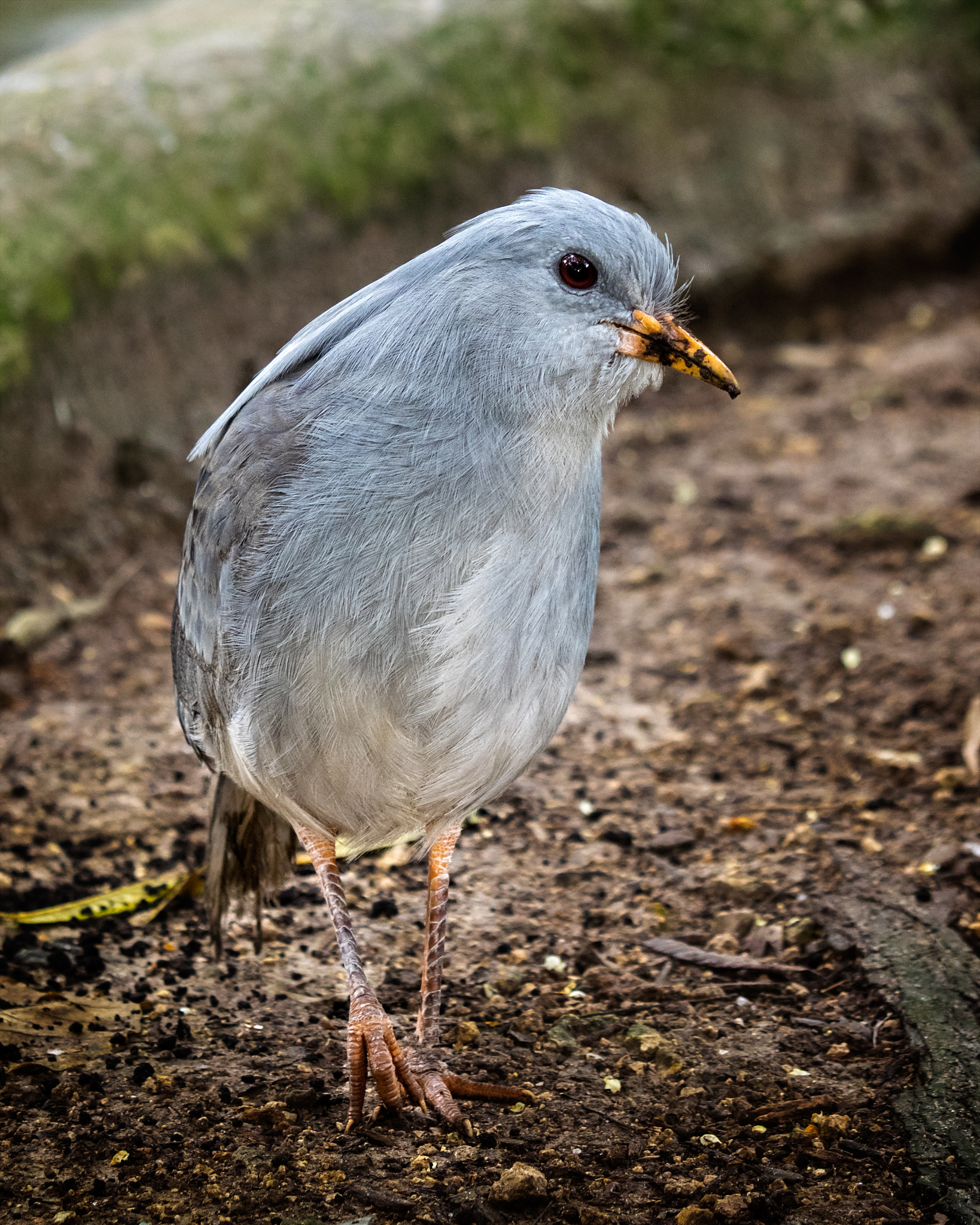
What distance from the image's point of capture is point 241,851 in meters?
3.35

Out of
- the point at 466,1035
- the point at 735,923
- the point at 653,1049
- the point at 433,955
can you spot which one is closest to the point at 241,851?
the point at 433,955

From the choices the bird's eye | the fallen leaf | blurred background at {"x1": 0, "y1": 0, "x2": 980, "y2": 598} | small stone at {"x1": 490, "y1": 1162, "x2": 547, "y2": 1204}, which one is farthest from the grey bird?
blurred background at {"x1": 0, "y1": 0, "x2": 980, "y2": 598}

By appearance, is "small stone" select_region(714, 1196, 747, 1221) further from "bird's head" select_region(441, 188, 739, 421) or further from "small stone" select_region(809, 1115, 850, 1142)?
"bird's head" select_region(441, 188, 739, 421)

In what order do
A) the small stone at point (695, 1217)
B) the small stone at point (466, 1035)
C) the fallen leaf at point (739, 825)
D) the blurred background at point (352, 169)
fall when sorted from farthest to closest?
the blurred background at point (352, 169) < the fallen leaf at point (739, 825) < the small stone at point (466, 1035) < the small stone at point (695, 1217)

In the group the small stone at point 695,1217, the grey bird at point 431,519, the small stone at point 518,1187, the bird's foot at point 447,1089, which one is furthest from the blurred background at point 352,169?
the small stone at point 695,1217

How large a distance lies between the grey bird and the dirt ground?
29cm

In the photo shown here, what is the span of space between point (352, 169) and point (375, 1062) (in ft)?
16.1

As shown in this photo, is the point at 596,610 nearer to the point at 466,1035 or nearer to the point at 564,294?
the point at 466,1035

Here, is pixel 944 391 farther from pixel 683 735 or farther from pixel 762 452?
pixel 683 735

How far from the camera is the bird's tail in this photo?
3.29m

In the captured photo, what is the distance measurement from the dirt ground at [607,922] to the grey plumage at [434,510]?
73cm

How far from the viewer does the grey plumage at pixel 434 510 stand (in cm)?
265

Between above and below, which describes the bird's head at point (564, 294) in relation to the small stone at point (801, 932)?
above

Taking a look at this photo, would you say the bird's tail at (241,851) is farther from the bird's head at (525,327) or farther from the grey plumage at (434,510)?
the bird's head at (525,327)
